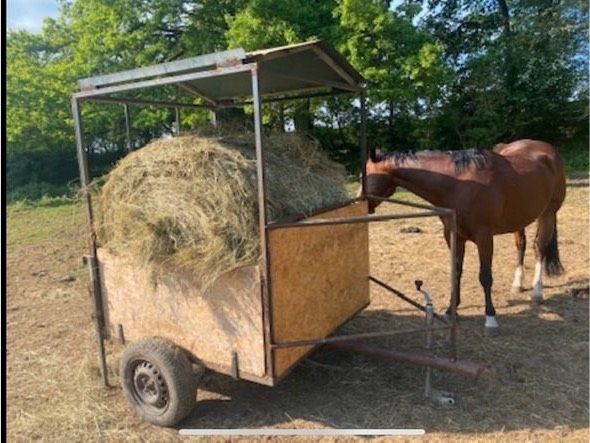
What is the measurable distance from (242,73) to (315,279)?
1.53 m

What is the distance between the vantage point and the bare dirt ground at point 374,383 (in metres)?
3.01

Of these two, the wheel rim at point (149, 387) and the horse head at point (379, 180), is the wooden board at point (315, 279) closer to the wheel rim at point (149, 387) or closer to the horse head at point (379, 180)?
the horse head at point (379, 180)

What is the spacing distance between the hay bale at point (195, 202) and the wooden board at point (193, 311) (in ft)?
0.38

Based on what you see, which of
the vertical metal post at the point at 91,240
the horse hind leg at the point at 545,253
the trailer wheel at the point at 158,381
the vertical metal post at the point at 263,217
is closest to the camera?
the vertical metal post at the point at 263,217

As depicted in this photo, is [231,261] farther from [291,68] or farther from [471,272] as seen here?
[471,272]

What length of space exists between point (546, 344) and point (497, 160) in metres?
1.69

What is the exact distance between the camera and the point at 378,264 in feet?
21.0

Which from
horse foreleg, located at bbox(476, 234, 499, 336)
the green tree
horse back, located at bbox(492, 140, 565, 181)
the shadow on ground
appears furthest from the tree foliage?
the shadow on ground

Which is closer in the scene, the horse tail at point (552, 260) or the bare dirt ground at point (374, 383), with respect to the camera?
the bare dirt ground at point (374, 383)

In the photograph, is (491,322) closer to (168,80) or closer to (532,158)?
(532,158)

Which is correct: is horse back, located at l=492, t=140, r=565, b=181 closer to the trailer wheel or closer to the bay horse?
the bay horse

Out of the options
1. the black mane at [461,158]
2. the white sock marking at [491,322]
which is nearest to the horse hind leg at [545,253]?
the white sock marking at [491,322]

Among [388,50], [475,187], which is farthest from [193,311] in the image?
[388,50]

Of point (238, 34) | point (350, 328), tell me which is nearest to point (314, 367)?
point (350, 328)
